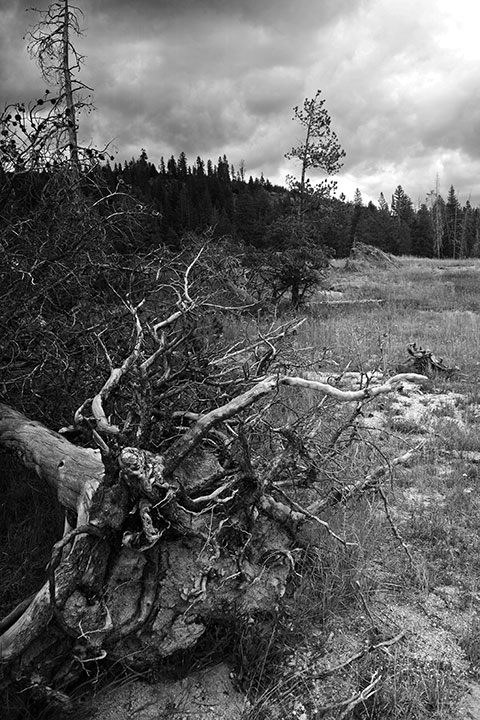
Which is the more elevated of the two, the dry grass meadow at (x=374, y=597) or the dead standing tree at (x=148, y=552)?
the dead standing tree at (x=148, y=552)

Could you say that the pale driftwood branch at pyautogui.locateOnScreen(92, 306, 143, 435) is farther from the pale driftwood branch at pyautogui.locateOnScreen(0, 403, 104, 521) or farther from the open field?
the open field

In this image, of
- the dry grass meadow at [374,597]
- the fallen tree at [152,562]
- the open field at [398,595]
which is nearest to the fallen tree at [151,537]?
the fallen tree at [152,562]

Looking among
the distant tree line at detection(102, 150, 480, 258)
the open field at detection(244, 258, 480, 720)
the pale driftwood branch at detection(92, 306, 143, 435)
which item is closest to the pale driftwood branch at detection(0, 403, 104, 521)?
the pale driftwood branch at detection(92, 306, 143, 435)

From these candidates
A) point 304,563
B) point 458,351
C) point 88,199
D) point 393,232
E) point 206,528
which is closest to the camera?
point 206,528

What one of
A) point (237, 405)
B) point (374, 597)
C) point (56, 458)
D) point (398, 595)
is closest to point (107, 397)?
point (56, 458)

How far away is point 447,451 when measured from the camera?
17.2ft

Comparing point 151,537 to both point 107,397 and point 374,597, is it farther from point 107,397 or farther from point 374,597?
point 374,597

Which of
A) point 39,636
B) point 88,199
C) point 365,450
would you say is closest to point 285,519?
point 39,636

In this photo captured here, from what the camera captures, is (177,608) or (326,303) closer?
(177,608)

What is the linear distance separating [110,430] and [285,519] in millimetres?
1209

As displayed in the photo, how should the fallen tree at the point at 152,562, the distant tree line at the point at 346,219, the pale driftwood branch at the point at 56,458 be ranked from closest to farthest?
the fallen tree at the point at 152,562 → the pale driftwood branch at the point at 56,458 → the distant tree line at the point at 346,219

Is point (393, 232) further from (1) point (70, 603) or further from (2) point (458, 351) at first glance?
(1) point (70, 603)

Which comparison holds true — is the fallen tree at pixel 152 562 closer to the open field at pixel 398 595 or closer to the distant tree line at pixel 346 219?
the open field at pixel 398 595

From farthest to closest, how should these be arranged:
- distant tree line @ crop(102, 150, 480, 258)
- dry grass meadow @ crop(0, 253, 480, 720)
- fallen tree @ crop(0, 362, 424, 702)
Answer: distant tree line @ crop(102, 150, 480, 258), dry grass meadow @ crop(0, 253, 480, 720), fallen tree @ crop(0, 362, 424, 702)
